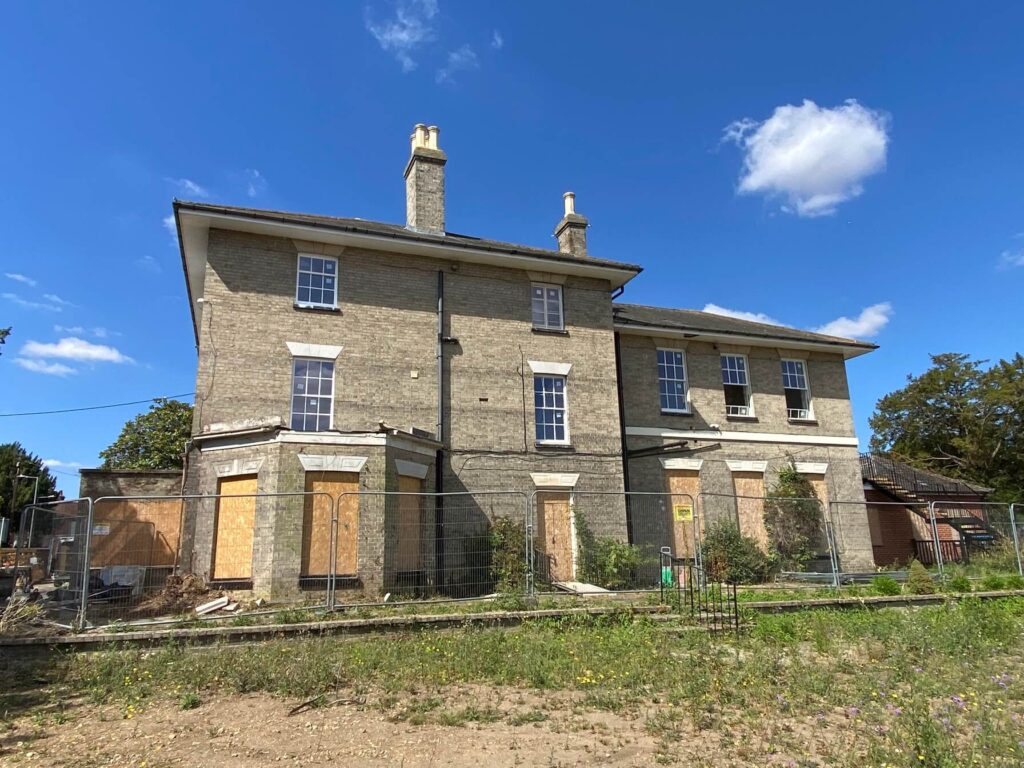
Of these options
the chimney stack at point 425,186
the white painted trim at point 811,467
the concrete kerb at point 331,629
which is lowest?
the concrete kerb at point 331,629

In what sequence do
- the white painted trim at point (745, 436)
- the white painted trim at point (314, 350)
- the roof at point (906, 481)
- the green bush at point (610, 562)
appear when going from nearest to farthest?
the white painted trim at point (314, 350), the green bush at point (610, 562), the white painted trim at point (745, 436), the roof at point (906, 481)

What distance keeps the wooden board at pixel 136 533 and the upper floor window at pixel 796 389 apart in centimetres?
1765

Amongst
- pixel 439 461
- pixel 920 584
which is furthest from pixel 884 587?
pixel 439 461

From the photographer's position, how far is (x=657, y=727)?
5.86 m

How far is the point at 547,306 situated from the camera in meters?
18.0

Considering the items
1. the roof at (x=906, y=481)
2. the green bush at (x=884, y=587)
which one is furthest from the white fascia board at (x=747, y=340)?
the green bush at (x=884, y=587)

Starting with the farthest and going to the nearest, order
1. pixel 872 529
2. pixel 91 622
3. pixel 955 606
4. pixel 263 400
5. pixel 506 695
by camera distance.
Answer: pixel 872 529 → pixel 263 400 → pixel 955 606 → pixel 91 622 → pixel 506 695

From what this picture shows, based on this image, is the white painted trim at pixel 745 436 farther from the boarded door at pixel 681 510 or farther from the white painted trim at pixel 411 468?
the white painted trim at pixel 411 468

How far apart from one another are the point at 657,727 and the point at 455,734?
178cm

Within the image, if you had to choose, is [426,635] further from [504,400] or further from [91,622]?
[504,400]

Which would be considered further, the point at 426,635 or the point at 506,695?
the point at 426,635

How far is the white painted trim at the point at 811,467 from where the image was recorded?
2031cm

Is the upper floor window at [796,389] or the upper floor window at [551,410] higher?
the upper floor window at [796,389]

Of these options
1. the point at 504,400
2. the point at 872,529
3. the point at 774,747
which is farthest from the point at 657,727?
the point at 872,529
